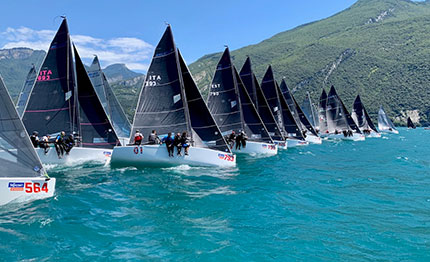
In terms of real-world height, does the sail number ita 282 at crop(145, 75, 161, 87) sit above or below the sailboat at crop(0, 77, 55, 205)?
above

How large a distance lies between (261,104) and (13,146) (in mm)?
25271

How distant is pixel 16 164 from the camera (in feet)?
31.5

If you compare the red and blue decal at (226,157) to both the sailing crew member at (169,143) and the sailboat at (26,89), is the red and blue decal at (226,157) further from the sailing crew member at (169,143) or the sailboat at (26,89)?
the sailboat at (26,89)

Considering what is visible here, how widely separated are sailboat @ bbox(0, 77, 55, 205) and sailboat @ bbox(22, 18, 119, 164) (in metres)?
Result: 9.21

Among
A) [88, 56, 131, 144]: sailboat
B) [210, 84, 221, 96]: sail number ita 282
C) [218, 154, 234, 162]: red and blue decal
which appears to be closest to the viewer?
[218, 154, 234, 162]: red and blue decal

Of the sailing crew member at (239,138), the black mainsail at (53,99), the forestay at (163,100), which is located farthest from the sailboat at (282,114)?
the black mainsail at (53,99)

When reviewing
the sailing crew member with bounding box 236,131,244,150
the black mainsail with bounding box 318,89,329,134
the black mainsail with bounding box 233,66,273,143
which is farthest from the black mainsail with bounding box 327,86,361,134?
the sailing crew member with bounding box 236,131,244,150

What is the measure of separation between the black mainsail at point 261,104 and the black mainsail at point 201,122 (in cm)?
1291

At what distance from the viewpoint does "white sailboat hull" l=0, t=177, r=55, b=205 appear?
9.12 meters

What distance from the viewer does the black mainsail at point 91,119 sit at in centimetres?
2030

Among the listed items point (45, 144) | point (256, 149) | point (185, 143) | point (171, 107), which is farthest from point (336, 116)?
point (45, 144)

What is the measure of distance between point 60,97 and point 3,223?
13.4 metres

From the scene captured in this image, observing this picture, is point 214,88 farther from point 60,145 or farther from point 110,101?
point 60,145

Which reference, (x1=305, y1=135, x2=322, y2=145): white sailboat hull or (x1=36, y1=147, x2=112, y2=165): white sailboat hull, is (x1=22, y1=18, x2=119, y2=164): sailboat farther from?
(x1=305, y1=135, x2=322, y2=145): white sailboat hull
